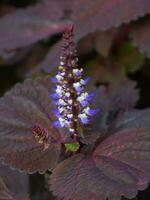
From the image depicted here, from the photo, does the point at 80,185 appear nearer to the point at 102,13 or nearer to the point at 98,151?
the point at 98,151

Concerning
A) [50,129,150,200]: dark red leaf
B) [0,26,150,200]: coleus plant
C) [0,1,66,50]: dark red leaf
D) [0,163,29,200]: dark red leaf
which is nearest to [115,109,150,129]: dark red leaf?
[0,26,150,200]: coleus plant

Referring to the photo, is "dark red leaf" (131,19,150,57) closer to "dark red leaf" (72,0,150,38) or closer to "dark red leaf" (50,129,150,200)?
"dark red leaf" (72,0,150,38)

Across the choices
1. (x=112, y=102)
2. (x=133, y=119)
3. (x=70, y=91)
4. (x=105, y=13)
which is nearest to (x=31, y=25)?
(x=105, y=13)

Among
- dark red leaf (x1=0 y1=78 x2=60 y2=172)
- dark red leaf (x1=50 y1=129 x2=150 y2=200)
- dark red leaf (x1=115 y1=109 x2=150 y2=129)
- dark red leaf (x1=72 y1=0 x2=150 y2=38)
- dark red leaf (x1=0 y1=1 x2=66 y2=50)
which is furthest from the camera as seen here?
dark red leaf (x1=0 y1=1 x2=66 y2=50)

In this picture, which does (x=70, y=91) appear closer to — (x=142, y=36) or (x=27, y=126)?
(x=27, y=126)

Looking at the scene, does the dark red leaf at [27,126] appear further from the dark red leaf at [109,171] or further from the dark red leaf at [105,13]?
the dark red leaf at [105,13]

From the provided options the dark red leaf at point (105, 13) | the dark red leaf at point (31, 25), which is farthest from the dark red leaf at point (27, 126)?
the dark red leaf at point (31, 25)

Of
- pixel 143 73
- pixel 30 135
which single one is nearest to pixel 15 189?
pixel 30 135
